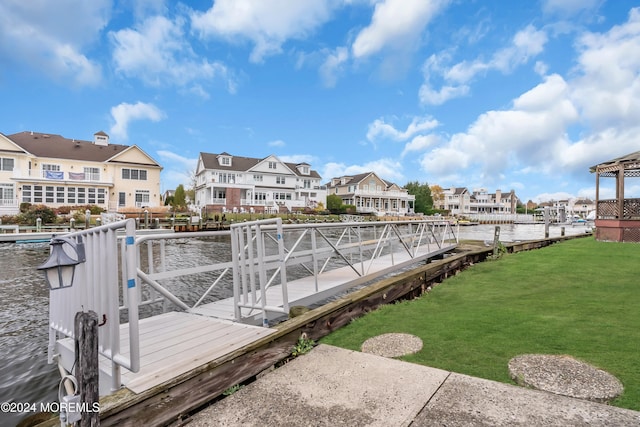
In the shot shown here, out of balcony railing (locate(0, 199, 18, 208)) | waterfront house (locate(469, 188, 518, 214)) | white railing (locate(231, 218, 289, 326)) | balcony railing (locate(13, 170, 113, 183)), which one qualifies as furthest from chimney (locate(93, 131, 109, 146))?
waterfront house (locate(469, 188, 518, 214))

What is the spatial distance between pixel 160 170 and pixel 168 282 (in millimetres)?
38033

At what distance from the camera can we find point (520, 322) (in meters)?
5.02

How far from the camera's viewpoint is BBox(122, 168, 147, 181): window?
42.1 meters

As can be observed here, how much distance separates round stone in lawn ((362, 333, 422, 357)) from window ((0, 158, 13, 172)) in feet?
153

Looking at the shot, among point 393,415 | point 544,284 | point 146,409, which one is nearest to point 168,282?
point 146,409

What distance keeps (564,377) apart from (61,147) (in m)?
51.9

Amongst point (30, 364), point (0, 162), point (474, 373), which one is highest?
point (0, 162)

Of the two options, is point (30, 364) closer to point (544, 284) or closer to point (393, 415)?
point (393, 415)

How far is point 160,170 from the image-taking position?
44625mm

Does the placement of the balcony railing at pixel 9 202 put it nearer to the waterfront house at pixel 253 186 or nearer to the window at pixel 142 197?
the window at pixel 142 197

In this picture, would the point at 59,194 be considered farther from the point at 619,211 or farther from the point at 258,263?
the point at 619,211

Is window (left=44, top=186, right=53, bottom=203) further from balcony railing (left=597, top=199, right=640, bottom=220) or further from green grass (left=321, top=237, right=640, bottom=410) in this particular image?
balcony railing (left=597, top=199, right=640, bottom=220)

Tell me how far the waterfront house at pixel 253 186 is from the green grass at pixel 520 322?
4384 centimetres

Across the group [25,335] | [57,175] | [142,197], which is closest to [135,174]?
[142,197]
